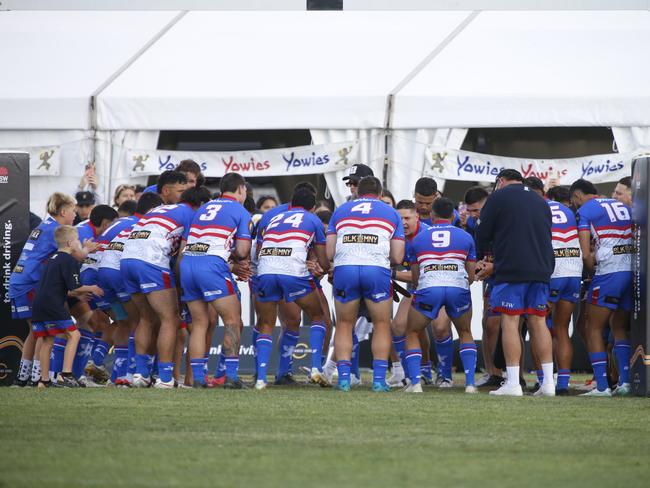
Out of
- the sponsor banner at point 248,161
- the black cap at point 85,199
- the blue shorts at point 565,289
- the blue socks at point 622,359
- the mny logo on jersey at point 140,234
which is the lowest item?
the blue socks at point 622,359

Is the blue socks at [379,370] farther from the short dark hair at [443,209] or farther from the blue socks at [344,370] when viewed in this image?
the short dark hair at [443,209]

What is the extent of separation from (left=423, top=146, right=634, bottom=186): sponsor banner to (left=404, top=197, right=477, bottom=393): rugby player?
5.05 m

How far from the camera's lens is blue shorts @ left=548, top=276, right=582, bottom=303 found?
11.8m

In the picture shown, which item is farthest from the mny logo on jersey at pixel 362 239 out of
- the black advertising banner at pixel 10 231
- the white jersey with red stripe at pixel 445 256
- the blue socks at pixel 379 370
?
the black advertising banner at pixel 10 231

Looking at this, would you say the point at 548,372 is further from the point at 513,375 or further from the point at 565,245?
the point at 565,245

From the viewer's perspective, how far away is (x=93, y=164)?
17.1 meters

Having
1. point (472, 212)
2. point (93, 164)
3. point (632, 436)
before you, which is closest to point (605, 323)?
point (472, 212)

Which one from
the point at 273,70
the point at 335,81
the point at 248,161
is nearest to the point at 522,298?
the point at 335,81

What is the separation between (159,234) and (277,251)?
3.78 feet

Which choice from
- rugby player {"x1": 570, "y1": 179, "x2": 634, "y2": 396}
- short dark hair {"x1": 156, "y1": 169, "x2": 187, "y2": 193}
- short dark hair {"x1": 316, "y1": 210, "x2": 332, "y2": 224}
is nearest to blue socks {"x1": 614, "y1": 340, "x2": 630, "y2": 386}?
rugby player {"x1": 570, "y1": 179, "x2": 634, "y2": 396}

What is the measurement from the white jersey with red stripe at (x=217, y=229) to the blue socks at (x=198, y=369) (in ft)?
3.28

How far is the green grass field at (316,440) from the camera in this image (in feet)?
19.8

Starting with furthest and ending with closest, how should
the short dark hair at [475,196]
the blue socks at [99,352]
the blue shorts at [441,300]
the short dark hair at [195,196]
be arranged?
1. the blue socks at [99,352]
2. the short dark hair at [475,196]
3. the short dark hair at [195,196]
4. the blue shorts at [441,300]

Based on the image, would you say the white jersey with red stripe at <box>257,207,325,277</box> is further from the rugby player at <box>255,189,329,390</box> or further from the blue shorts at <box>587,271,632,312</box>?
the blue shorts at <box>587,271,632,312</box>
